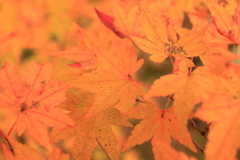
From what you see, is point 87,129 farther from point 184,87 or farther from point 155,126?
point 184,87

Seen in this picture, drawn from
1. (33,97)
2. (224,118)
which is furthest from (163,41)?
(33,97)

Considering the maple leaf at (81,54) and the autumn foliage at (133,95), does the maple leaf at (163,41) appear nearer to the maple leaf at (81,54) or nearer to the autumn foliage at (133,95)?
the autumn foliage at (133,95)

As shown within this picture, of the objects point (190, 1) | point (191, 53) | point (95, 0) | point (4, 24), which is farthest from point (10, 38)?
point (191, 53)

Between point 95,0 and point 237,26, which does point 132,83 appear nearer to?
point 237,26

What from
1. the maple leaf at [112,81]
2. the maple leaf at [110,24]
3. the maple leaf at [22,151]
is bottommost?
the maple leaf at [22,151]

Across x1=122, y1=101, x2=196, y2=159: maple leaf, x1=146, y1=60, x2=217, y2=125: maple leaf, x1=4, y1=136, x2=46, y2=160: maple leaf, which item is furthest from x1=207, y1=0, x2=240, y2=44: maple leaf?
x1=4, y1=136, x2=46, y2=160: maple leaf

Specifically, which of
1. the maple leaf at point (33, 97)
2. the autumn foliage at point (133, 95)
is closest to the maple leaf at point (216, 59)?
the autumn foliage at point (133, 95)
